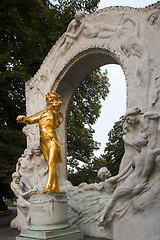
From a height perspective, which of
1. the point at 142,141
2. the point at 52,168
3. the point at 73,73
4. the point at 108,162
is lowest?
the point at 52,168

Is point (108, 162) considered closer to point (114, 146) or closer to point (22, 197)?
point (114, 146)

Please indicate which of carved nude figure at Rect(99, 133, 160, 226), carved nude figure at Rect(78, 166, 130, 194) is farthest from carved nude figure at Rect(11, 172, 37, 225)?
carved nude figure at Rect(99, 133, 160, 226)

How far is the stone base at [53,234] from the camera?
5.50 meters

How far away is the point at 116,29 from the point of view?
24.3ft

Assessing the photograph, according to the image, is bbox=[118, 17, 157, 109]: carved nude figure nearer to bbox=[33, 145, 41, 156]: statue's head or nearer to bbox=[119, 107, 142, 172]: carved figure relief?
bbox=[119, 107, 142, 172]: carved figure relief

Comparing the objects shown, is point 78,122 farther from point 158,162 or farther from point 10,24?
point 158,162

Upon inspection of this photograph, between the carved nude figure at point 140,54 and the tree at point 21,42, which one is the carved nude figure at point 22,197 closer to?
the tree at point 21,42

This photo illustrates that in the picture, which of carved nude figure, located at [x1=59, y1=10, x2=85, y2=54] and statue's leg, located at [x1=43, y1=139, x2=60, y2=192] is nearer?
statue's leg, located at [x1=43, y1=139, x2=60, y2=192]

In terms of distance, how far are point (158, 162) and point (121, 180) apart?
1120 millimetres

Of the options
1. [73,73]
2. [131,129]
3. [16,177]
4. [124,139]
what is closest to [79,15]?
[73,73]

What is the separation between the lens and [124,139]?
630 centimetres

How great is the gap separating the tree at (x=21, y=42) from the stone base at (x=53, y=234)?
17.6ft

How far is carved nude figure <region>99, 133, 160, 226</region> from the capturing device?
5.08 m

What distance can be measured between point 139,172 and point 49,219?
1.93 meters
